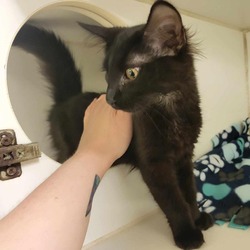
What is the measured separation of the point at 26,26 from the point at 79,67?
272 millimetres

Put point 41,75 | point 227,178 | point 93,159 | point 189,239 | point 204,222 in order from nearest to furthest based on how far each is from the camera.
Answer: point 93,159, point 189,239, point 204,222, point 227,178, point 41,75

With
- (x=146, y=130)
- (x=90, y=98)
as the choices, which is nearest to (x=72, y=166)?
(x=146, y=130)

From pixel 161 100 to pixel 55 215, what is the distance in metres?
0.42

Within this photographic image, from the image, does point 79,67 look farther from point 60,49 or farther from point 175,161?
point 175,161

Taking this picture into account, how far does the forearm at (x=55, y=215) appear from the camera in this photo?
1.48 ft

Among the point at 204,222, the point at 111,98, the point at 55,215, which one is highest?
the point at 111,98

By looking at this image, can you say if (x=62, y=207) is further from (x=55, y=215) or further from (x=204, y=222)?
(x=204, y=222)

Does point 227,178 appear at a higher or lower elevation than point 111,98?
lower

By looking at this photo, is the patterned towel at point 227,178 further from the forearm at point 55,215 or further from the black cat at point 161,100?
the forearm at point 55,215

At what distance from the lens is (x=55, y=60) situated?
113 centimetres

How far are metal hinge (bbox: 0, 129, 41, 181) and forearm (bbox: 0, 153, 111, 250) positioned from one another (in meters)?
0.17

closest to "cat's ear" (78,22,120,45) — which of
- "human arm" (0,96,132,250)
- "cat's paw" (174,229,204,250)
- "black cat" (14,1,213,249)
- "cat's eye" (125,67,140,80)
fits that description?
"black cat" (14,1,213,249)

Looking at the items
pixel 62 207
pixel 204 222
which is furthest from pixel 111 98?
pixel 204 222

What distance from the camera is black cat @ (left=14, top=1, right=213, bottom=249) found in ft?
2.31
